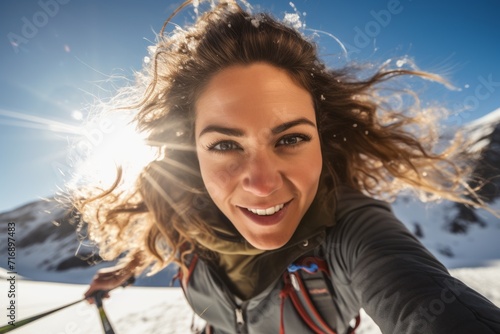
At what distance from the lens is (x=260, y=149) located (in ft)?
4.91

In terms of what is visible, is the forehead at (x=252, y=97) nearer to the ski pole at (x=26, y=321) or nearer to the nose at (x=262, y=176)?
the nose at (x=262, y=176)

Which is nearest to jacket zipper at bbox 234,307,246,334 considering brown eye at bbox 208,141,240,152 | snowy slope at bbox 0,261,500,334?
brown eye at bbox 208,141,240,152

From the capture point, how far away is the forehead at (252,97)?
57.7 inches

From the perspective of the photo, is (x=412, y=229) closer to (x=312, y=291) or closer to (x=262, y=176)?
(x=312, y=291)

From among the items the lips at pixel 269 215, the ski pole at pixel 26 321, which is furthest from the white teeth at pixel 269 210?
the ski pole at pixel 26 321

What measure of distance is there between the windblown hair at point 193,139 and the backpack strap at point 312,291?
1.35ft

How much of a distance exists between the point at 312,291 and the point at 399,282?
62 cm

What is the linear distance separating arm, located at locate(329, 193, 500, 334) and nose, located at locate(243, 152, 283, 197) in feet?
1.55

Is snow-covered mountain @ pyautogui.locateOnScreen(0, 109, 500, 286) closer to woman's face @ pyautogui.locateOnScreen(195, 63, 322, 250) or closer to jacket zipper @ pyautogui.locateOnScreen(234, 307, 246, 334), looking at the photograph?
jacket zipper @ pyautogui.locateOnScreen(234, 307, 246, 334)

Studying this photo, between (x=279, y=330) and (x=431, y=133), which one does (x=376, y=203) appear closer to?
(x=279, y=330)

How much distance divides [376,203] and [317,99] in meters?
0.83

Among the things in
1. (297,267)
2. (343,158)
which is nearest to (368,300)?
(297,267)

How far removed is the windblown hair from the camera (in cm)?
182

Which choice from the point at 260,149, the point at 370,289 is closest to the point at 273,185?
the point at 260,149
